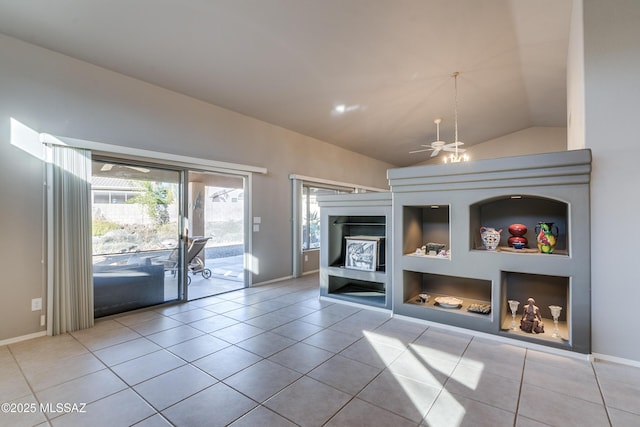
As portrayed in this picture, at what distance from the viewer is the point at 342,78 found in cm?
471

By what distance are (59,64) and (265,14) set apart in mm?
2499

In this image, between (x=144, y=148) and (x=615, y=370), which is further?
(x=144, y=148)

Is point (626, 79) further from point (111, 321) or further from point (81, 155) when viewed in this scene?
point (111, 321)

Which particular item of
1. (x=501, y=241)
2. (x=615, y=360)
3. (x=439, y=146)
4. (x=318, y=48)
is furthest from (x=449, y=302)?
(x=318, y=48)

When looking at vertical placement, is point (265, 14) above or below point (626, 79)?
above

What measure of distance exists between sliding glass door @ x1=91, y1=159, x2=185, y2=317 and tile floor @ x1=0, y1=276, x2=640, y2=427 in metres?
0.55

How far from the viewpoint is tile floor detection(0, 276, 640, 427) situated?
201 cm

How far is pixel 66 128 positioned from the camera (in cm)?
351

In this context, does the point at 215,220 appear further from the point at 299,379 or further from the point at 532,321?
the point at 532,321

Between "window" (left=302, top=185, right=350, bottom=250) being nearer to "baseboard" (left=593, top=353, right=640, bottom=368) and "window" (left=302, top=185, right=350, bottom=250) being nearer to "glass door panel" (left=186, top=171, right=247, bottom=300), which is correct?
"glass door panel" (left=186, top=171, right=247, bottom=300)

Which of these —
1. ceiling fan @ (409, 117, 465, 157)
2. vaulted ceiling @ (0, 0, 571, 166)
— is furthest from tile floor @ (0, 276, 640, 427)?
ceiling fan @ (409, 117, 465, 157)

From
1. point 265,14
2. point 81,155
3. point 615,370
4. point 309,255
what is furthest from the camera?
point 309,255

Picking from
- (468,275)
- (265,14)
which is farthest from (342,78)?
(468,275)

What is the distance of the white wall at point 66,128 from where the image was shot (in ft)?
10.4
